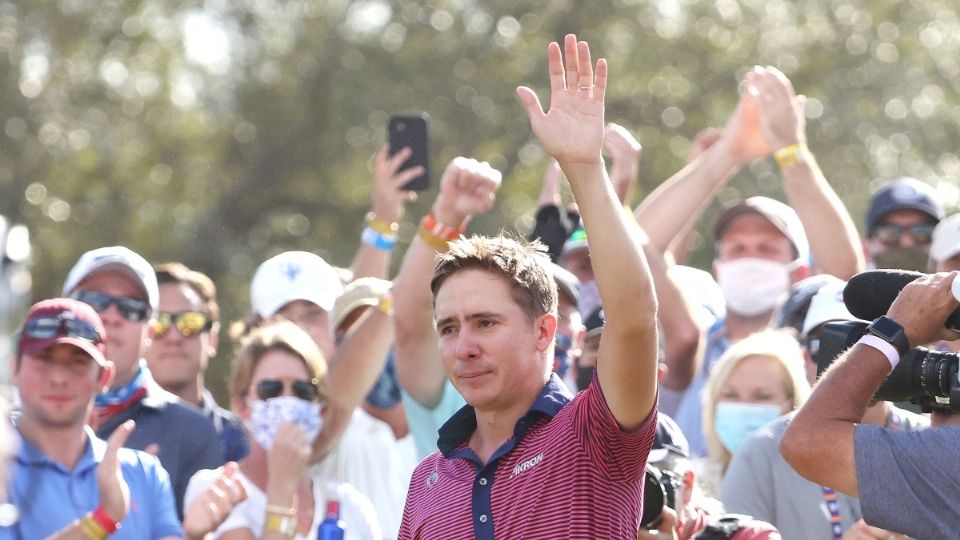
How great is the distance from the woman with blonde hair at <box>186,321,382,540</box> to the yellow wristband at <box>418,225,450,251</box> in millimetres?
741

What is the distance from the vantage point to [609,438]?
4.91 metres

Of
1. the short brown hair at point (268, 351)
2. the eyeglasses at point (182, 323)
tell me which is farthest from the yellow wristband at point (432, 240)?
the eyeglasses at point (182, 323)

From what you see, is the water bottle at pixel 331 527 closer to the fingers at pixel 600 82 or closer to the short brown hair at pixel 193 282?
the short brown hair at pixel 193 282

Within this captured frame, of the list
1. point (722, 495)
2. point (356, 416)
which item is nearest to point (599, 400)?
point (722, 495)

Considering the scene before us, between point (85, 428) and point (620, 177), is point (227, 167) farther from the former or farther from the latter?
point (85, 428)

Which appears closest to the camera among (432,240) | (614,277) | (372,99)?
(614,277)

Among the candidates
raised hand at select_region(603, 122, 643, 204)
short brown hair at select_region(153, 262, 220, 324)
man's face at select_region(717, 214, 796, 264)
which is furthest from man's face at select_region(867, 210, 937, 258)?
short brown hair at select_region(153, 262, 220, 324)

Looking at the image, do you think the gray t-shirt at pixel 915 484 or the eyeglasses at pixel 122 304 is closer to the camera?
the gray t-shirt at pixel 915 484

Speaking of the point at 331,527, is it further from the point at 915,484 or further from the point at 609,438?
the point at 915,484

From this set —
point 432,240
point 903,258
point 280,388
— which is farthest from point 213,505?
point 903,258

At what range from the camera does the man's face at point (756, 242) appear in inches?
339

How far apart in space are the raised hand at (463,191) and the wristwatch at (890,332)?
1919 millimetres

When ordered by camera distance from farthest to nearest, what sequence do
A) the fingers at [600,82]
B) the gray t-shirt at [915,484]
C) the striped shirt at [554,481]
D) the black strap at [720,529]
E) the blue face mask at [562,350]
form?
the blue face mask at [562,350], the black strap at [720,529], the fingers at [600,82], the striped shirt at [554,481], the gray t-shirt at [915,484]

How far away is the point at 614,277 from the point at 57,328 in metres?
2.53
